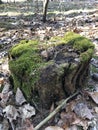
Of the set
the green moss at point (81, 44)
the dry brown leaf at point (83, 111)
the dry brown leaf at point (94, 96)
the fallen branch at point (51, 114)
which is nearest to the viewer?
the fallen branch at point (51, 114)

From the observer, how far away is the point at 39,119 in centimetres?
375

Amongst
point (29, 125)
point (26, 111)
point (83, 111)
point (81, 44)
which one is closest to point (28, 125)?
point (29, 125)

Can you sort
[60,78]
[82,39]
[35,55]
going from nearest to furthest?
[60,78], [35,55], [82,39]

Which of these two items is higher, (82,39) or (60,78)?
(82,39)

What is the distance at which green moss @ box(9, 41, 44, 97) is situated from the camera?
3758 millimetres

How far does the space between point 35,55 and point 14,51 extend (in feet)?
1.09

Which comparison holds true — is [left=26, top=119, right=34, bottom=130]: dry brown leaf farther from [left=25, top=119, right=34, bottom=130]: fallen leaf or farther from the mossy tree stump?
the mossy tree stump

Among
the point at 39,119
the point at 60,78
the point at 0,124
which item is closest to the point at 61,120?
the point at 39,119

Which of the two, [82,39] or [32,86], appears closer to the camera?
[32,86]

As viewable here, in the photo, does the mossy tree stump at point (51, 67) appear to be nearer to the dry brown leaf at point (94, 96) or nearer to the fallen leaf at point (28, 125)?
the dry brown leaf at point (94, 96)

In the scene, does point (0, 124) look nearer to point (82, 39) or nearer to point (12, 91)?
point (12, 91)

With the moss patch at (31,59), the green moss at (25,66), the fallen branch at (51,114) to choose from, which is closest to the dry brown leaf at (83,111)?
the fallen branch at (51,114)

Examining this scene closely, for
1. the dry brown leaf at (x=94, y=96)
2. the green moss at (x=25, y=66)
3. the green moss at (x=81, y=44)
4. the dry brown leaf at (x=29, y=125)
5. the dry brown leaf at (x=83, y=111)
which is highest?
the green moss at (x=81, y=44)

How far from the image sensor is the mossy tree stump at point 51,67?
3684 mm
